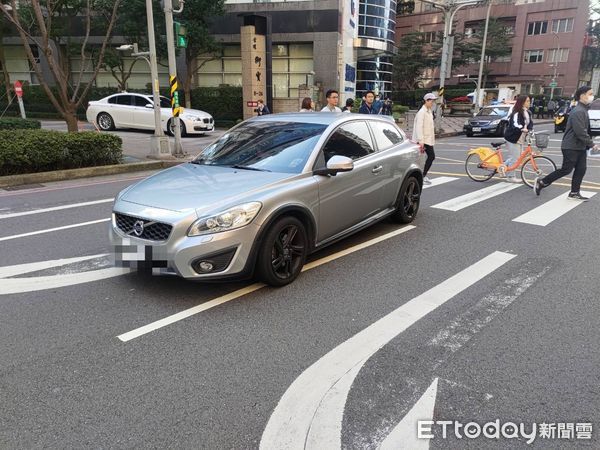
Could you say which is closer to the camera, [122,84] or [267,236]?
[267,236]

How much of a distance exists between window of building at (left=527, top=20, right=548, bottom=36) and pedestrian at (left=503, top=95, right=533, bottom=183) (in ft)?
208

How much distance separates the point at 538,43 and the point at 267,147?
2743 inches

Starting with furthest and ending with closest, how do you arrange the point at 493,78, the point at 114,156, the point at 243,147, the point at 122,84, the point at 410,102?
1. the point at 493,78
2. the point at 410,102
3. the point at 122,84
4. the point at 114,156
5. the point at 243,147

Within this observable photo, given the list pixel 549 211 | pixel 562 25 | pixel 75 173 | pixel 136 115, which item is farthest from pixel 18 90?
pixel 562 25

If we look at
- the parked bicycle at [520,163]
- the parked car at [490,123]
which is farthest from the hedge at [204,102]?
the parked bicycle at [520,163]

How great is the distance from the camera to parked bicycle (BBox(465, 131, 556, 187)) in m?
9.12

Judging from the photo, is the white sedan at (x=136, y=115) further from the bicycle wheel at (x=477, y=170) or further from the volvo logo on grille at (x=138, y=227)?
the volvo logo on grille at (x=138, y=227)

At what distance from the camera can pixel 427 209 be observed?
25.8 feet

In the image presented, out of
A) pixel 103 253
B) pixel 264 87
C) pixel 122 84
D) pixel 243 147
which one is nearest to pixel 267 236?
pixel 243 147

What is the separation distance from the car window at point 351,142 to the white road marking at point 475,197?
2725mm

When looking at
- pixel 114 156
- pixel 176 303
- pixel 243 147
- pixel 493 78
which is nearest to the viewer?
pixel 176 303

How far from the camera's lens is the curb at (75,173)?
31.9 ft

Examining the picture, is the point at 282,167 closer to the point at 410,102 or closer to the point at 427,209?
the point at 427,209

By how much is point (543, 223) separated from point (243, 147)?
15.2ft
